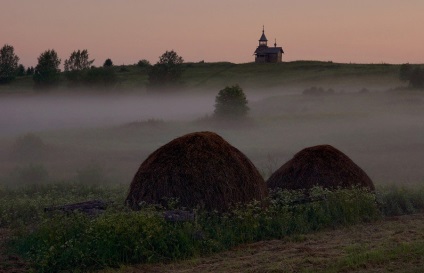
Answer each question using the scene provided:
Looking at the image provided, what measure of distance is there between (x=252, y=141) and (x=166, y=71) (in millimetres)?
37117

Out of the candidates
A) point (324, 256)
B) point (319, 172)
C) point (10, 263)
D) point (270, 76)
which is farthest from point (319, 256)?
point (270, 76)

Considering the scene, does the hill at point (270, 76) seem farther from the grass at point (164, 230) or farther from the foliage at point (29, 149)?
the grass at point (164, 230)

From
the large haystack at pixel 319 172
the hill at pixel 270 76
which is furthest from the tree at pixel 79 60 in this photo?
the large haystack at pixel 319 172

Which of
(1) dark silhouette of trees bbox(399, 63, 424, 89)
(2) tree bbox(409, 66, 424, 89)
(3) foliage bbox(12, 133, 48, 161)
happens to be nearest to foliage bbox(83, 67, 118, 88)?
(1) dark silhouette of trees bbox(399, 63, 424, 89)

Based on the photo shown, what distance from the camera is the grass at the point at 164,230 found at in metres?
12.9

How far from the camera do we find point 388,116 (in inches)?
2537

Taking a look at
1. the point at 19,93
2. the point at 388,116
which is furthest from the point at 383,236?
the point at 19,93

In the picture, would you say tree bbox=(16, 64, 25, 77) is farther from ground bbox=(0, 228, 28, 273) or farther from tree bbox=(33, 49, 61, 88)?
ground bbox=(0, 228, 28, 273)

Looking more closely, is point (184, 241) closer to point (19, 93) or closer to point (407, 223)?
point (407, 223)

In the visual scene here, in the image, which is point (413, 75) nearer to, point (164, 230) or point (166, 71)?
point (166, 71)

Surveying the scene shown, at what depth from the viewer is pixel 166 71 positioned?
87.2 metres

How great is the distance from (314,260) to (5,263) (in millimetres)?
6015

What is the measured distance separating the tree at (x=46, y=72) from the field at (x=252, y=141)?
1970mm

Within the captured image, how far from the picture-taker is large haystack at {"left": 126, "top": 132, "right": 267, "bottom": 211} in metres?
15.4
